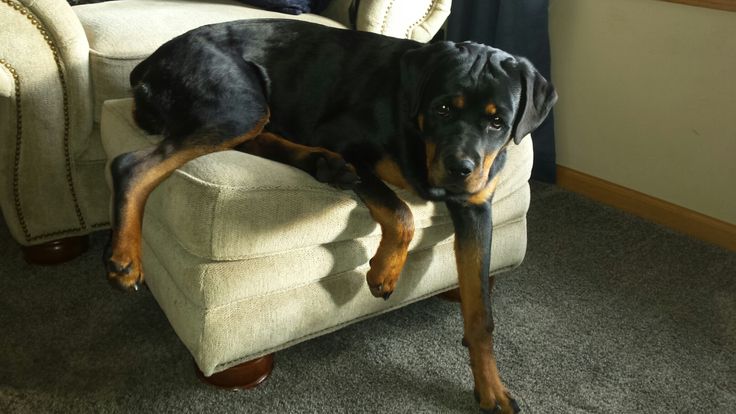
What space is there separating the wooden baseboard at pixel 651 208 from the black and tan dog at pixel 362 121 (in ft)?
4.47

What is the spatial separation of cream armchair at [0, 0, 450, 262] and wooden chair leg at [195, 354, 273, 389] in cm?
79

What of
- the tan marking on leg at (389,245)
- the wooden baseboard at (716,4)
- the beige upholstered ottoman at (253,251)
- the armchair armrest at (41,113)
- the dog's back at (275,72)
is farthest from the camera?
Answer: the wooden baseboard at (716,4)

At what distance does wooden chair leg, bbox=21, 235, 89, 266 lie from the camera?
7.04ft

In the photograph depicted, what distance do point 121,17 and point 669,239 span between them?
7.09 ft

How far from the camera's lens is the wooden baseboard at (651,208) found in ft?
8.63

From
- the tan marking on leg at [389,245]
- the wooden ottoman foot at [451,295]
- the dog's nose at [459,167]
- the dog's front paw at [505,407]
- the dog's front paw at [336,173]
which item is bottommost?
the wooden ottoman foot at [451,295]

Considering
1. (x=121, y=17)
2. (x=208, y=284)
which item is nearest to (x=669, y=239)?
(x=208, y=284)

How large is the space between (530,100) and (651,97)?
1.38 meters

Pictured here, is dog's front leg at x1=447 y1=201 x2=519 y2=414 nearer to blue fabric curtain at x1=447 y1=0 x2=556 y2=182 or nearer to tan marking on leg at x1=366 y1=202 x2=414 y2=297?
tan marking on leg at x1=366 y1=202 x2=414 y2=297

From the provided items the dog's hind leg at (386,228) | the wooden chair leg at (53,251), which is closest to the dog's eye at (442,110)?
the dog's hind leg at (386,228)

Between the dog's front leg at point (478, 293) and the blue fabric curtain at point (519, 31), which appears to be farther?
the blue fabric curtain at point (519, 31)

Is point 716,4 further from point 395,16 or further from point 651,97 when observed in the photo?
point 395,16

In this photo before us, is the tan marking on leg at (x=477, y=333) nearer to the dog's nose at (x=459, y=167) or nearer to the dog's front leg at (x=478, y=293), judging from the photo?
the dog's front leg at (x=478, y=293)

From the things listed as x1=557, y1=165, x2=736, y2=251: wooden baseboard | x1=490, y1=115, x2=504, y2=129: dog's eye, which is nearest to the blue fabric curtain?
x1=557, y1=165, x2=736, y2=251: wooden baseboard
